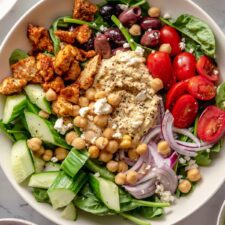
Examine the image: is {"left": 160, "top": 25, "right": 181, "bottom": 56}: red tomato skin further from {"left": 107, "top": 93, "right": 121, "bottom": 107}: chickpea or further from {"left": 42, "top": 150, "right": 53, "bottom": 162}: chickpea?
{"left": 42, "top": 150, "right": 53, "bottom": 162}: chickpea

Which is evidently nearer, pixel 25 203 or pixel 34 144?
pixel 34 144

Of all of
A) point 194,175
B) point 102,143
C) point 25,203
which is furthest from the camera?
point 25,203

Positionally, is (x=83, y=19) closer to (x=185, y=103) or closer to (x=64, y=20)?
(x=64, y=20)

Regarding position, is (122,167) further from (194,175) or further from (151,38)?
(151,38)

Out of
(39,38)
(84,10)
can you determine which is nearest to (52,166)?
(39,38)

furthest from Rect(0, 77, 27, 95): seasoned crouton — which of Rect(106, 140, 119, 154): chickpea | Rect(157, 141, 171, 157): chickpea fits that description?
Rect(157, 141, 171, 157): chickpea

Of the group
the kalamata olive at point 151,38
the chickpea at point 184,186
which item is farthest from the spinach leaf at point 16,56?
the chickpea at point 184,186

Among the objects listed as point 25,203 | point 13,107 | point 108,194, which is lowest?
point 25,203
